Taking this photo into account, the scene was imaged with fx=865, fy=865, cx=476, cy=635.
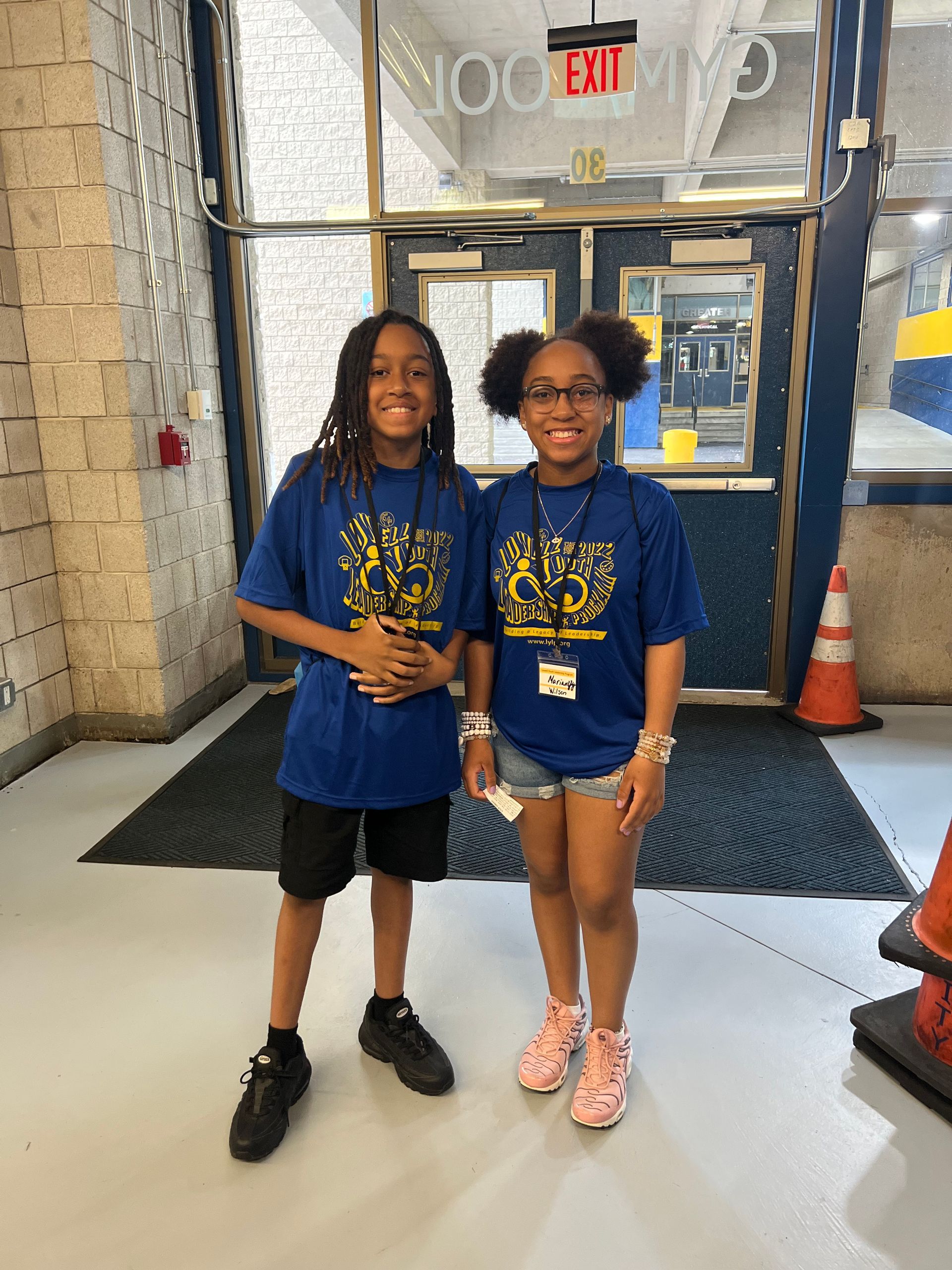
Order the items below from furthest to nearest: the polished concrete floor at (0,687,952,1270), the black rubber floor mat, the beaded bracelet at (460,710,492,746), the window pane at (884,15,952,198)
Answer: the window pane at (884,15,952,198) → the black rubber floor mat → the beaded bracelet at (460,710,492,746) → the polished concrete floor at (0,687,952,1270)

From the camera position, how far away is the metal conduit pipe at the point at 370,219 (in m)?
3.52

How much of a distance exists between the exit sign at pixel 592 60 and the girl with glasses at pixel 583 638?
7.75 ft

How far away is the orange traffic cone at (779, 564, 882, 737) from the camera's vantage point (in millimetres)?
3586

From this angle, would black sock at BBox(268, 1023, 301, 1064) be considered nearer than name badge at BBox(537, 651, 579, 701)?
No

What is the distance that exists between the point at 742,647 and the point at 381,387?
2908 mm

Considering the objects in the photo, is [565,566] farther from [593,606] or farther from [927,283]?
[927,283]

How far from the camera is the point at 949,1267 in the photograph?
4.35 feet

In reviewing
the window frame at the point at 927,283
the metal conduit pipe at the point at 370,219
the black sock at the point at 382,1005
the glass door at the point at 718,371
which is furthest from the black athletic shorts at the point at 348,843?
the window frame at the point at 927,283

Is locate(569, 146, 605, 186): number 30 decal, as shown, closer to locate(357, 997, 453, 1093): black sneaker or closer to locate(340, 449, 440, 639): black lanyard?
locate(340, 449, 440, 639): black lanyard

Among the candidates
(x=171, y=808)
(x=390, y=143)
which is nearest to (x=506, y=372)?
(x=171, y=808)

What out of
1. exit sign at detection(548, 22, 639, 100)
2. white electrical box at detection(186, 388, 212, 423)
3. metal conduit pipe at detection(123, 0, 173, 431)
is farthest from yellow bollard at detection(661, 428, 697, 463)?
metal conduit pipe at detection(123, 0, 173, 431)

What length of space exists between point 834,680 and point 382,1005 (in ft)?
8.45

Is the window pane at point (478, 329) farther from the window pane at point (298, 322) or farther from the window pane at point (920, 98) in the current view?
the window pane at point (920, 98)

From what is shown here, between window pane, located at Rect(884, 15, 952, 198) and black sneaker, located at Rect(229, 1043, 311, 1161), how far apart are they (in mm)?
3820
